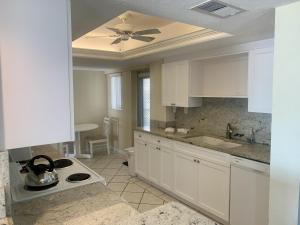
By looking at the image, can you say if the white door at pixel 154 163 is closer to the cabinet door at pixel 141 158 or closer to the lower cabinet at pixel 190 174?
the lower cabinet at pixel 190 174

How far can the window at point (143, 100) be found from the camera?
17.0 feet

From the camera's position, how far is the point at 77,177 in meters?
2.00

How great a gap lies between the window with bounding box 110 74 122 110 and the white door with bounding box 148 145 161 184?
240 cm

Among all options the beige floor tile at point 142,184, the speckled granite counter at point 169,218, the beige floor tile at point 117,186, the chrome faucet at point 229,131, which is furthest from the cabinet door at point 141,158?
the speckled granite counter at point 169,218

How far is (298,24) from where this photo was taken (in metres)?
1.50

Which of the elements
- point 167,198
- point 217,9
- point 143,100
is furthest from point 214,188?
point 143,100

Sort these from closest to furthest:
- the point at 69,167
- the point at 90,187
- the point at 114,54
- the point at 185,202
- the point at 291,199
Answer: the point at 291,199
the point at 90,187
the point at 69,167
the point at 185,202
the point at 114,54

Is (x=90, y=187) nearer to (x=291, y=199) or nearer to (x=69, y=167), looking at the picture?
(x=69, y=167)

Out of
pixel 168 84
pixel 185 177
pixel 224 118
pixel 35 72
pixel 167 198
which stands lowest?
pixel 167 198

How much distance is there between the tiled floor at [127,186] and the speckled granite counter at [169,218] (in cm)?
197

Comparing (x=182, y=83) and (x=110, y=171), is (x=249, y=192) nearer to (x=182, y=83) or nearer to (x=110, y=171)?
(x=182, y=83)

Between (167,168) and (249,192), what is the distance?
4.49 feet

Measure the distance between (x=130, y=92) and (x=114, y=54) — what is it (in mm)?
1528

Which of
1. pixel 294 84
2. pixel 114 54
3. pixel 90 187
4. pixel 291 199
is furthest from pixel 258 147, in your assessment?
pixel 114 54
